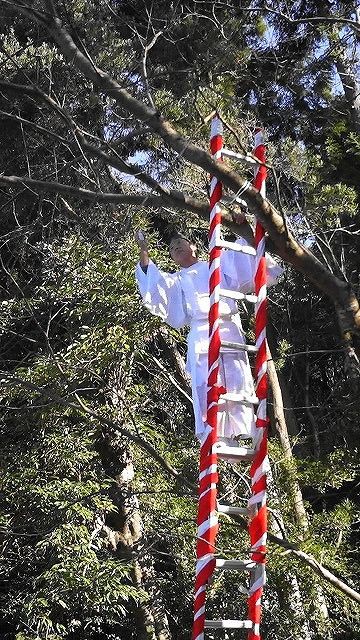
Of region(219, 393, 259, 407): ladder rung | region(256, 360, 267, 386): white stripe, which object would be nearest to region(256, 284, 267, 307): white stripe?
region(256, 360, 267, 386): white stripe

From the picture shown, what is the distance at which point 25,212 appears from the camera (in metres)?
6.27

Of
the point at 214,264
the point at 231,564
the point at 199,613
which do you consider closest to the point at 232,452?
the point at 231,564

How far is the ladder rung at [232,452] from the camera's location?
267cm

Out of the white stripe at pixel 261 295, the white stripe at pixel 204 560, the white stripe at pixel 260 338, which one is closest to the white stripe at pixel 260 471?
the white stripe at pixel 204 560

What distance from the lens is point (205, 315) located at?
310 cm

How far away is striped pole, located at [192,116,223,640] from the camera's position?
2.59m

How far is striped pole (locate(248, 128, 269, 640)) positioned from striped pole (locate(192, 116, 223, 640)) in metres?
0.17

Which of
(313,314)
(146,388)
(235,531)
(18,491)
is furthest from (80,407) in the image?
(313,314)

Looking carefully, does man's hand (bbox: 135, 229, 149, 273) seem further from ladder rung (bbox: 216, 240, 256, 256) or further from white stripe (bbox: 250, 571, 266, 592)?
white stripe (bbox: 250, 571, 266, 592)

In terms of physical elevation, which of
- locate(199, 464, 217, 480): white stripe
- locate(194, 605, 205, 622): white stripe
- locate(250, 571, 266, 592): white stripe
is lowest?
locate(194, 605, 205, 622): white stripe

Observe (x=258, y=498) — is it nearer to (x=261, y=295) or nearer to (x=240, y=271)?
(x=261, y=295)

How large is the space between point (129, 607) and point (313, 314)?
4614 millimetres

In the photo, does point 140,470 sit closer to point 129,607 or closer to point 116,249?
point 129,607

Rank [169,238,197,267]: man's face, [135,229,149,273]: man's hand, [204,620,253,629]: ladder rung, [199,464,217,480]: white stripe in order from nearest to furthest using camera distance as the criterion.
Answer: [204,620,253,629]: ladder rung
[199,464,217,480]: white stripe
[135,229,149,273]: man's hand
[169,238,197,267]: man's face
